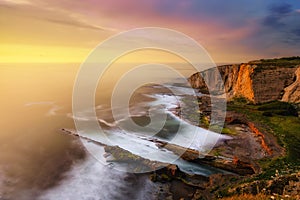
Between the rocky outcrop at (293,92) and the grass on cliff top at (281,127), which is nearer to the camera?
the grass on cliff top at (281,127)

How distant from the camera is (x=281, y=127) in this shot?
3822cm

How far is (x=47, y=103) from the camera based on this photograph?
59594 millimetres

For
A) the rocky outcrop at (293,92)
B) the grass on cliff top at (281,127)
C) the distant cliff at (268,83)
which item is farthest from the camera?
the distant cliff at (268,83)

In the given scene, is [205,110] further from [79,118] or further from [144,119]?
[79,118]

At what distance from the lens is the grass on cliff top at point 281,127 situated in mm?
23438

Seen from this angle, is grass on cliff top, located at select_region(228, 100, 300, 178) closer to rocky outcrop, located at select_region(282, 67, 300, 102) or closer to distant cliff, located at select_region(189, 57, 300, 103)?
distant cliff, located at select_region(189, 57, 300, 103)

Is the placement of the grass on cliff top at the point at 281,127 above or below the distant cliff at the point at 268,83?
below

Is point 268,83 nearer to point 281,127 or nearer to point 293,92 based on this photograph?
point 293,92

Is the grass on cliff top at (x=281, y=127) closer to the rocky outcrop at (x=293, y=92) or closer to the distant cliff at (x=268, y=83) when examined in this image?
the distant cliff at (x=268, y=83)

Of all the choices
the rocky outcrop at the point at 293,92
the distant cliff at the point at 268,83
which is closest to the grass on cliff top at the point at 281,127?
the distant cliff at the point at 268,83

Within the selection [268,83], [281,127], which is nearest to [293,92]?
[268,83]

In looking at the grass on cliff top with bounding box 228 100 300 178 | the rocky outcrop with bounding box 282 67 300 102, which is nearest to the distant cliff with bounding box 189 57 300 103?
the rocky outcrop with bounding box 282 67 300 102

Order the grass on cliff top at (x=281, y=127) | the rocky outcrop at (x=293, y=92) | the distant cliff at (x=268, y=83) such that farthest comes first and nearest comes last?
the distant cliff at (x=268, y=83), the rocky outcrop at (x=293, y=92), the grass on cliff top at (x=281, y=127)

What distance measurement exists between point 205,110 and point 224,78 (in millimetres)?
30136
